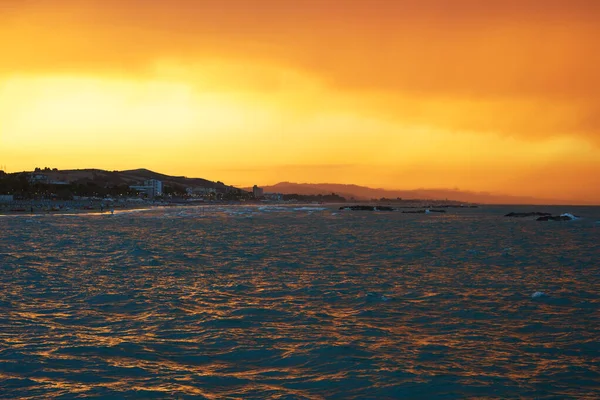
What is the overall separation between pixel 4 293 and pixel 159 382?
1594 centimetres

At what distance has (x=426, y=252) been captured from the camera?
162 ft

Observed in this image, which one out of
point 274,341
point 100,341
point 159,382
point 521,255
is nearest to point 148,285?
point 100,341

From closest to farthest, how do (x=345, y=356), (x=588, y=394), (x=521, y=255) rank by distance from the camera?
(x=588, y=394) → (x=345, y=356) → (x=521, y=255)

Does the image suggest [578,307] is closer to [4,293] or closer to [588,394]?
[588,394]

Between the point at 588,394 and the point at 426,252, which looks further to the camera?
the point at 426,252

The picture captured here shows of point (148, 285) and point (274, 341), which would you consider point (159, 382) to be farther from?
point (148, 285)

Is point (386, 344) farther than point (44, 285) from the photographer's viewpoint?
No

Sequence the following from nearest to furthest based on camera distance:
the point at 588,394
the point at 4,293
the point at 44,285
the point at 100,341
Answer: the point at 588,394 < the point at 100,341 < the point at 4,293 < the point at 44,285

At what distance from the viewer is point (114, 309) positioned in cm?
2205

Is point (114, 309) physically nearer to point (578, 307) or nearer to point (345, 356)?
point (345, 356)

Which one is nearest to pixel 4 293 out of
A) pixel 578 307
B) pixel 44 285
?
pixel 44 285

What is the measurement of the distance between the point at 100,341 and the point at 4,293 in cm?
1135

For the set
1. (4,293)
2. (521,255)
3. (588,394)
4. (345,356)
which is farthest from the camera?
(521,255)

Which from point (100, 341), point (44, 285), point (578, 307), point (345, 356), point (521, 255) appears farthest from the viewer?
point (521, 255)
